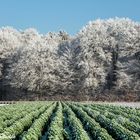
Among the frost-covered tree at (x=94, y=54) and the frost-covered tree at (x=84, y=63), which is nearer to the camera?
the frost-covered tree at (x=94, y=54)

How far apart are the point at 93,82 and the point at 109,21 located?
59.6 feet

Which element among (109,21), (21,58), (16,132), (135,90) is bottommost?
(16,132)

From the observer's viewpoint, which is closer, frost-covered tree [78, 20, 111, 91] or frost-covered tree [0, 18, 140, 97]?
frost-covered tree [78, 20, 111, 91]

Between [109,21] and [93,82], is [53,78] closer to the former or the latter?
[93,82]

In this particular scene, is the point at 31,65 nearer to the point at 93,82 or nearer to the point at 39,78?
the point at 39,78

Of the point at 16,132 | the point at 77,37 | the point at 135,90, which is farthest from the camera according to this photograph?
the point at 77,37

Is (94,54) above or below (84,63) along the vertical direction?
above

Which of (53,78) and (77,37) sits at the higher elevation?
(77,37)

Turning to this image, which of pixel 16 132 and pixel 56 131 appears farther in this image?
pixel 16 132

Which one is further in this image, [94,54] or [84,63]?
[94,54]

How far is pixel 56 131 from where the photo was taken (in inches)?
850

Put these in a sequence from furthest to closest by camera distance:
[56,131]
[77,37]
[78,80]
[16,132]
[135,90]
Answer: [77,37] → [78,80] → [135,90] → [16,132] → [56,131]

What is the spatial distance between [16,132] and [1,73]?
73601 millimetres

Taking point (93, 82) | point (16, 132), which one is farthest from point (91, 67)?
point (16, 132)
